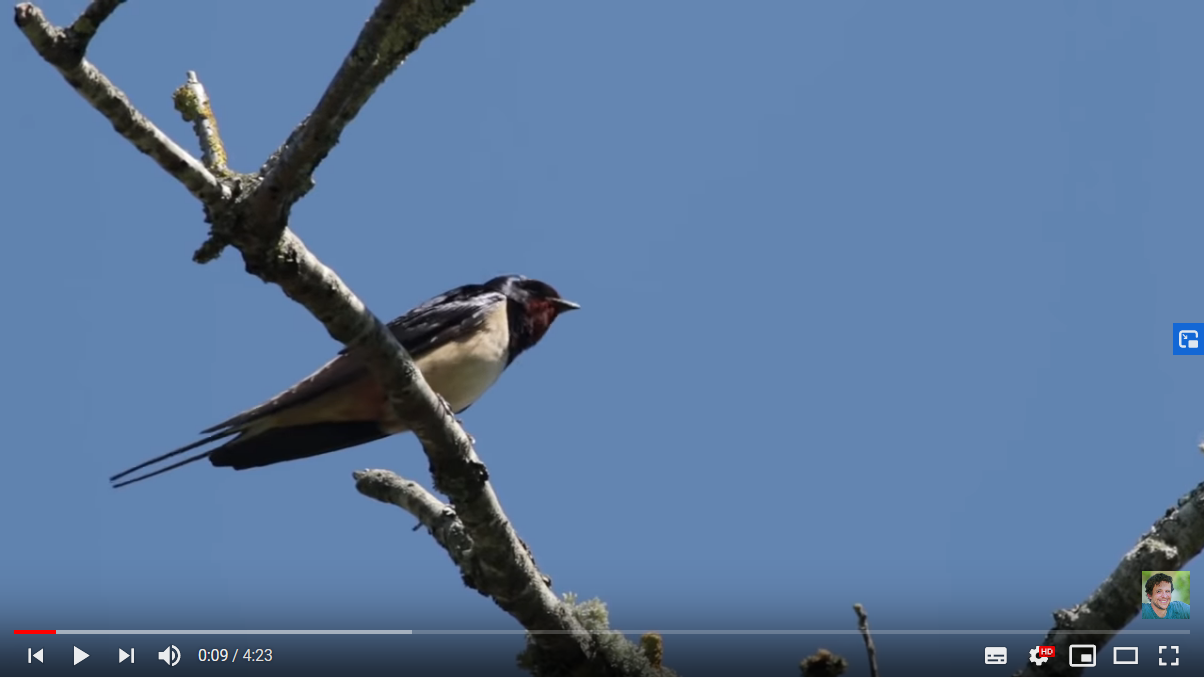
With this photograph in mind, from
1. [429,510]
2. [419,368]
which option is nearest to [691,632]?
[429,510]

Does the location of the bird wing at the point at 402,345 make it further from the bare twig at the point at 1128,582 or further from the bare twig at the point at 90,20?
the bare twig at the point at 1128,582

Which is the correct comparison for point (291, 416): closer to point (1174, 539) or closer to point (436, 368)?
point (436, 368)

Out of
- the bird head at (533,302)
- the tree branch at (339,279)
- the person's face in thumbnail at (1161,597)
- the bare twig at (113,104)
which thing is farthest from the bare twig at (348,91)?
the bird head at (533,302)

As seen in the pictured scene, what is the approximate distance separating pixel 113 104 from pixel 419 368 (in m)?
4.21

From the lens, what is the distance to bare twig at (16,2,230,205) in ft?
14.2

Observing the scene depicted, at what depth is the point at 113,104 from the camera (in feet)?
14.9

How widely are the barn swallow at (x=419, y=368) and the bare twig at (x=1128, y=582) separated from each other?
3.60 metres

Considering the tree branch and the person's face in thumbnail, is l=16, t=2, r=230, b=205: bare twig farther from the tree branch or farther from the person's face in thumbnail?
the person's face in thumbnail

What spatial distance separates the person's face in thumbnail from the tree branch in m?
2.37

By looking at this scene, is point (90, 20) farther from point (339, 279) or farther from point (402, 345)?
point (402, 345)

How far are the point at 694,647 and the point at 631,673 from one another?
63 cm

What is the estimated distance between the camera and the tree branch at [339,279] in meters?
4.50

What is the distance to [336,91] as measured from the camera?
15.3 feet

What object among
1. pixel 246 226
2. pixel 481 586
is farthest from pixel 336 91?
pixel 481 586
